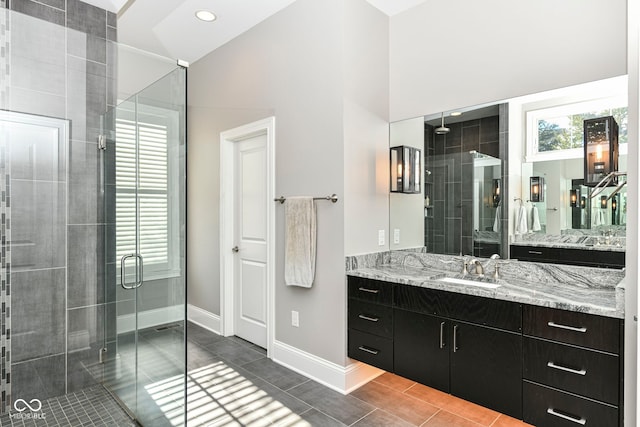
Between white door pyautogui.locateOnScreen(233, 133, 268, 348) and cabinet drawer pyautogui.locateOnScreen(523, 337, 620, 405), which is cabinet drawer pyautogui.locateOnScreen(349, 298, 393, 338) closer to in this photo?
cabinet drawer pyautogui.locateOnScreen(523, 337, 620, 405)

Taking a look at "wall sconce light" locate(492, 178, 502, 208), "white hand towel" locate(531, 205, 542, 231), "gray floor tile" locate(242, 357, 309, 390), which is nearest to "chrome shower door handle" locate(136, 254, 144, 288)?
"gray floor tile" locate(242, 357, 309, 390)

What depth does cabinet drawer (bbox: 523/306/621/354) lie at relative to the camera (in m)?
1.63

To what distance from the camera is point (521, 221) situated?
2.46 metres

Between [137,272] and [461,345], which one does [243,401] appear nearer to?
[137,272]

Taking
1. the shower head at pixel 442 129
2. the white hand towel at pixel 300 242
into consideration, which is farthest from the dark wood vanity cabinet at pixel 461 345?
the shower head at pixel 442 129

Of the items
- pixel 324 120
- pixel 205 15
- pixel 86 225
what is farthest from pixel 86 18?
pixel 324 120

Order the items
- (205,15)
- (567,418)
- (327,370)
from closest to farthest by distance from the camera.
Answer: (567,418) < (327,370) < (205,15)

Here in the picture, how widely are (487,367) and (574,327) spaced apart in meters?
0.51

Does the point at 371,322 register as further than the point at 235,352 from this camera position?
No

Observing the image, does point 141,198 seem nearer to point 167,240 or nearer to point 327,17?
point 167,240

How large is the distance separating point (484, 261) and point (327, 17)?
7.19ft

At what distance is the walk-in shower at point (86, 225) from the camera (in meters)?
2.03

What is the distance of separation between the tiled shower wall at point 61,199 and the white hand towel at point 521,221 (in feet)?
9.50

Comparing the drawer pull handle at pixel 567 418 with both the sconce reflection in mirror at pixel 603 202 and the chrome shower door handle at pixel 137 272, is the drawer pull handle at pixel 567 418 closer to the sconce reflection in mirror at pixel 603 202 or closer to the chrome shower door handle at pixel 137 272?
the sconce reflection in mirror at pixel 603 202
